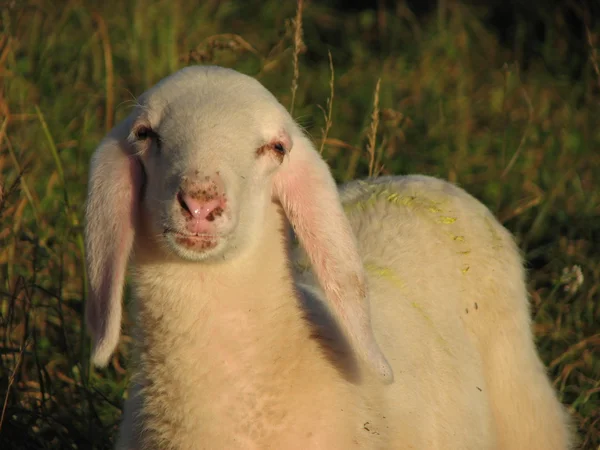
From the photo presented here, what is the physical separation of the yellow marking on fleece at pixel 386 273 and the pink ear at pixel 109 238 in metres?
0.97

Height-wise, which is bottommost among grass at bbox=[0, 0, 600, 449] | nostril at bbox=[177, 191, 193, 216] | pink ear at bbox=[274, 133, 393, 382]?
grass at bbox=[0, 0, 600, 449]

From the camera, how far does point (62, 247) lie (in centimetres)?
508

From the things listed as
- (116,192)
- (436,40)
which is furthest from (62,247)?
(436,40)

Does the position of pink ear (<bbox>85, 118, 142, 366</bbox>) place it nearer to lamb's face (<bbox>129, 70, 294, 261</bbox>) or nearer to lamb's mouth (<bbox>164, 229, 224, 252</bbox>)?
lamb's face (<bbox>129, 70, 294, 261</bbox>)

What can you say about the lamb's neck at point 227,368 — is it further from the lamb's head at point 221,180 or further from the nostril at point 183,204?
the nostril at point 183,204

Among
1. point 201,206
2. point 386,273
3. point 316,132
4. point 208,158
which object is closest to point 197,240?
point 201,206

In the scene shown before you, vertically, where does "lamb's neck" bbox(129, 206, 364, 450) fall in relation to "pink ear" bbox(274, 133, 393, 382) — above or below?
below

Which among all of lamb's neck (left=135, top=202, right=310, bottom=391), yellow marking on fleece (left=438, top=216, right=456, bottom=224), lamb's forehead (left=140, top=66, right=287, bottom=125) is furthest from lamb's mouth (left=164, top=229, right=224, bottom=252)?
yellow marking on fleece (left=438, top=216, right=456, bottom=224)

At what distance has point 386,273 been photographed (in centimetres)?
411

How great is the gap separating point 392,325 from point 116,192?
104 centimetres

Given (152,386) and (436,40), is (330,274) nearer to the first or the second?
(152,386)

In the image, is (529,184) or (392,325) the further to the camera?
(529,184)

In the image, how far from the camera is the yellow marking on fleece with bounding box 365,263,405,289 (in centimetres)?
410

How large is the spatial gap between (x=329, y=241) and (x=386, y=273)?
646 mm
